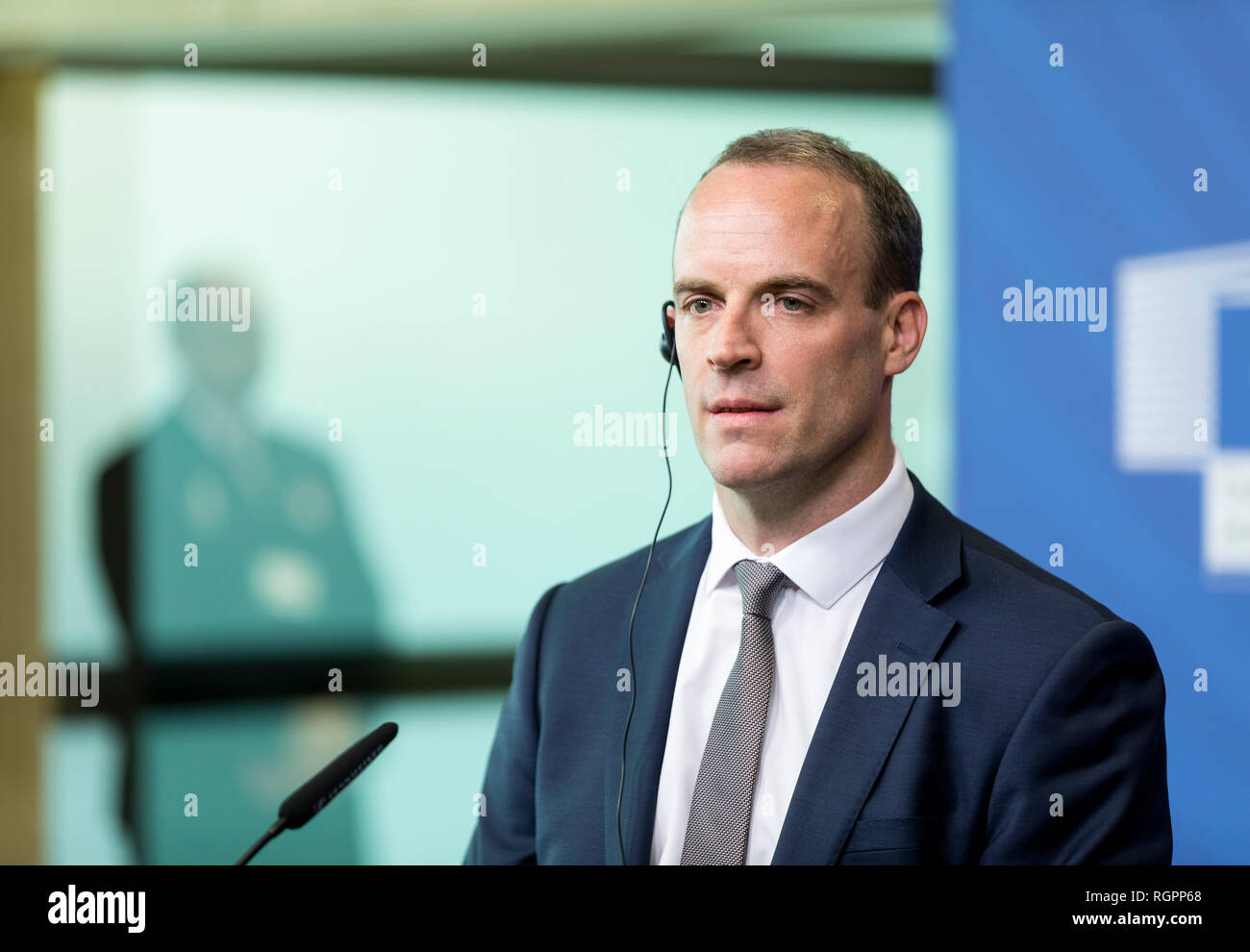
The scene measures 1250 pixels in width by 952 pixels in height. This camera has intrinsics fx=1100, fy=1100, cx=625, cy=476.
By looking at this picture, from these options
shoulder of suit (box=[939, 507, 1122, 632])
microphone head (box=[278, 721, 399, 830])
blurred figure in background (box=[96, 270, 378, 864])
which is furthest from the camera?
blurred figure in background (box=[96, 270, 378, 864])

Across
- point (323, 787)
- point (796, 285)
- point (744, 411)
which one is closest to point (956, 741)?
point (744, 411)

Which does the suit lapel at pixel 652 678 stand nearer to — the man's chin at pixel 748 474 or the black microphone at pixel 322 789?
the man's chin at pixel 748 474

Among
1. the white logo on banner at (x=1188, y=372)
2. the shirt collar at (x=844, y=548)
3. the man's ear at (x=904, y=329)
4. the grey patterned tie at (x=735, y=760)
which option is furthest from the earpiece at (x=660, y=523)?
the white logo on banner at (x=1188, y=372)

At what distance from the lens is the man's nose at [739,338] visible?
5.24ft

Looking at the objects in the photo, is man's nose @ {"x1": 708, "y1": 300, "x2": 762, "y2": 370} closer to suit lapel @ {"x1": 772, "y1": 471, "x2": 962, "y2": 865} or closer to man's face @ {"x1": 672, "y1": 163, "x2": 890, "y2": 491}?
man's face @ {"x1": 672, "y1": 163, "x2": 890, "y2": 491}

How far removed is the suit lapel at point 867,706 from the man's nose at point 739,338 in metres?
0.34

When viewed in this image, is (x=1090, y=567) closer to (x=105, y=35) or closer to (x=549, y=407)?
(x=549, y=407)

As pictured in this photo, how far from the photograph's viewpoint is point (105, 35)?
1937 millimetres

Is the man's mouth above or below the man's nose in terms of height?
below

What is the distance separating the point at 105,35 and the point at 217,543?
95 centimetres

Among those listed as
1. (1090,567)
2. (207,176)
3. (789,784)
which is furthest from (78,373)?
(1090,567)

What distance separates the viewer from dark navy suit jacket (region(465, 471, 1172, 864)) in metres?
1.46

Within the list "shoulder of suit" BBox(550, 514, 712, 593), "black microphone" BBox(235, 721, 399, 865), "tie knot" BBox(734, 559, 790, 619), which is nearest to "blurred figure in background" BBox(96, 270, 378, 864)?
"black microphone" BBox(235, 721, 399, 865)

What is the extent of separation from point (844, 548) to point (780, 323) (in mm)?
343
